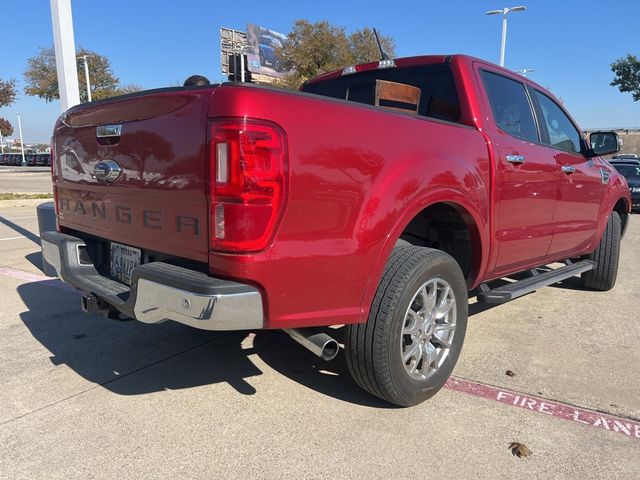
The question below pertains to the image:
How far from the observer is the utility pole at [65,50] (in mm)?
6969

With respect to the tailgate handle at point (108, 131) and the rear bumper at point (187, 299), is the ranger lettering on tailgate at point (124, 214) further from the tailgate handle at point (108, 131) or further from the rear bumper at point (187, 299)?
the tailgate handle at point (108, 131)

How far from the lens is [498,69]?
3.85 meters

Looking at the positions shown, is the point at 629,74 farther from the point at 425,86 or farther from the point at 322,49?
the point at 425,86

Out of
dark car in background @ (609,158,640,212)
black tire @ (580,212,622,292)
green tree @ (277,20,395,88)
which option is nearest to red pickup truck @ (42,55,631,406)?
black tire @ (580,212,622,292)

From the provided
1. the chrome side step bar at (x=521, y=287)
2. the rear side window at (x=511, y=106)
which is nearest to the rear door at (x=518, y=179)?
the rear side window at (x=511, y=106)

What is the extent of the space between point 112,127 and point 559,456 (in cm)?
281

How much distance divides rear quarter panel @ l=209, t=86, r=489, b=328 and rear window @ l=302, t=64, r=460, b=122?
915 millimetres

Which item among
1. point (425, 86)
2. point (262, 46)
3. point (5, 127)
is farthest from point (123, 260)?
point (5, 127)

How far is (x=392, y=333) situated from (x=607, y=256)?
3919 mm

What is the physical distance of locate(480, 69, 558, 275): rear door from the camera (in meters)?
3.46

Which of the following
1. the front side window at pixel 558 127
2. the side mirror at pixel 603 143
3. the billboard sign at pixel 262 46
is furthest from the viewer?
the billboard sign at pixel 262 46

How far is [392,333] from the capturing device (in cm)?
267

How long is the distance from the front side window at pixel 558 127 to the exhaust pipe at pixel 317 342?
2792 mm

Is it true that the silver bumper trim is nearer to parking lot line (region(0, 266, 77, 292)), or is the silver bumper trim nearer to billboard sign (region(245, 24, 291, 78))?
parking lot line (region(0, 266, 77, 292))
